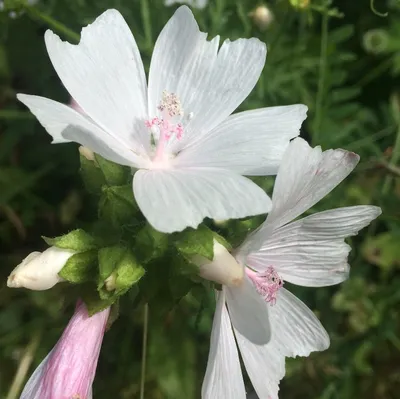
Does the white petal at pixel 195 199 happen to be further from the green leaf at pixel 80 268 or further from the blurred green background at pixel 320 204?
the blurred green background at pixel 320 204

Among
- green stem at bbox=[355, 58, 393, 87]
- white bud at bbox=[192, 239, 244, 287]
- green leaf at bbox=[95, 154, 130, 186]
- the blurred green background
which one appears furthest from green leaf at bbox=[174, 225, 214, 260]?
green stem at bbox=[355, 58, 393, 87]

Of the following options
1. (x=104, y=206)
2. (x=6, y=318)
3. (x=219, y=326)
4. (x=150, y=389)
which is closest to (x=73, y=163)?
(x=6, y=318)

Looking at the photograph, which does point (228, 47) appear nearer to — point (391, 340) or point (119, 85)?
point (119, 85)

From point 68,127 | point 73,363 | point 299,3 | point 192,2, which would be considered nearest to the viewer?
point 68,127

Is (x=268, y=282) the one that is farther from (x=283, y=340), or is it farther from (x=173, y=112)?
(x=173, y=112)

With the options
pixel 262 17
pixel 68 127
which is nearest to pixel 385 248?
pixel 262 17

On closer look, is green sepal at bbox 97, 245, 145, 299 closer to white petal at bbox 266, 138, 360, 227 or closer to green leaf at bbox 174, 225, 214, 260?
green leaf at bbox 174, 225, 214, 260

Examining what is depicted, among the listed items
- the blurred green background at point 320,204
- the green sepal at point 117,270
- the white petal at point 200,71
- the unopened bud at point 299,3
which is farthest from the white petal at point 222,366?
the unopened bud at point 299,3

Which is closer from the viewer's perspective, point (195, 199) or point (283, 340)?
point (195, 199)
